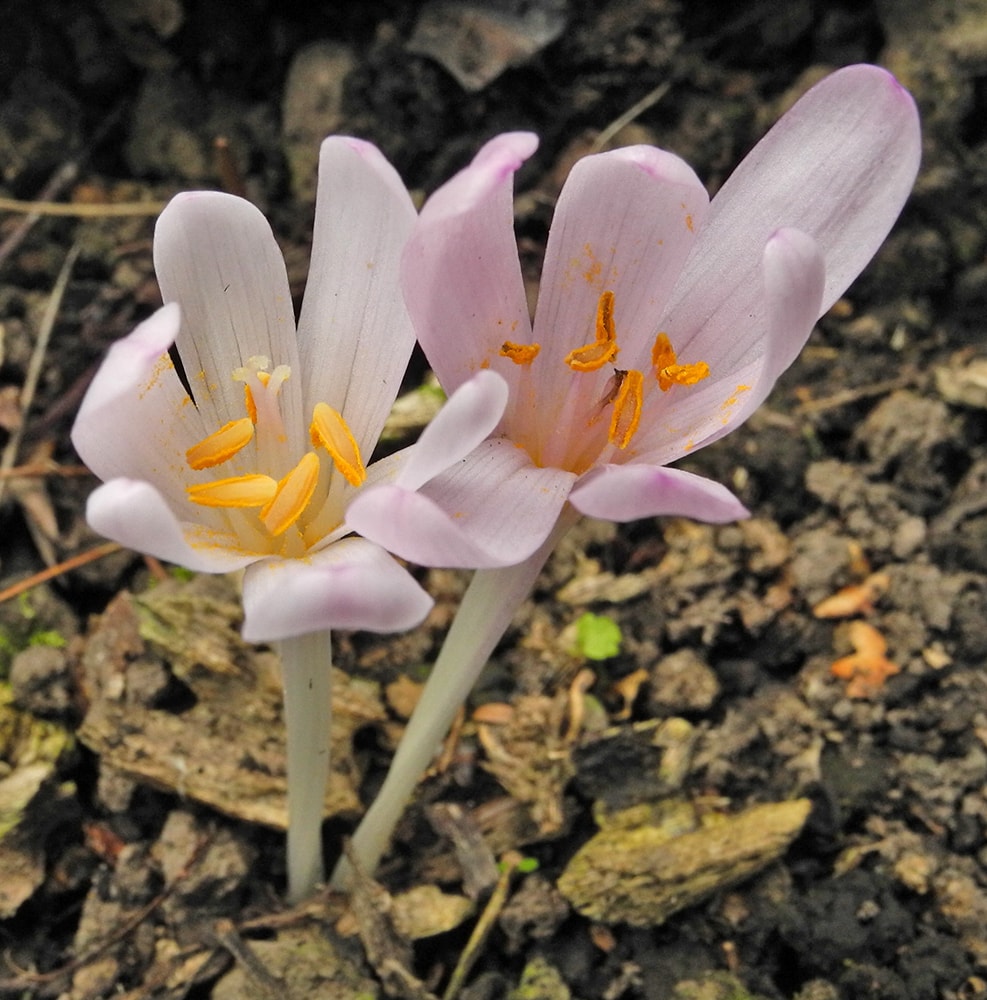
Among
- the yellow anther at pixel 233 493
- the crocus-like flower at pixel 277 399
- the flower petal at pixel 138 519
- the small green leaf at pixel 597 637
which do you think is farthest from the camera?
the small green leaf at pixel 597 637

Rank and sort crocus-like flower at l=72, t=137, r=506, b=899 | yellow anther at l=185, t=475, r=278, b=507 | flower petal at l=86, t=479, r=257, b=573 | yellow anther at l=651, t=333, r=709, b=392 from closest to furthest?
1. flower petal at l=86, t=479, r=257, b=573
2. crocus-like flower at l=72, t=137, r=506, b=899
3. yellow anther at l=185, t=475, r=278, b=507
4. yellow anther at l=651, t=333, r=709, b=392

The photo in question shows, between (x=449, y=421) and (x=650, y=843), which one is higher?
(x=449, y=421)

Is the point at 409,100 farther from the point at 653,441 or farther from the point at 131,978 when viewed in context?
the point at 131,978

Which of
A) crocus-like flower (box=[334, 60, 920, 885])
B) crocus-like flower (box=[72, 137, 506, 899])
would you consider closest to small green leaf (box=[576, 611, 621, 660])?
crocus-like flower (box=[334, 60, 920, 885])

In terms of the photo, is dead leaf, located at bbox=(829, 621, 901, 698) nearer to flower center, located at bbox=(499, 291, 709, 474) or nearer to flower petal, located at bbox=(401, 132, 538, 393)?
flower center, located at bbox=(499, 291, 709, 474)

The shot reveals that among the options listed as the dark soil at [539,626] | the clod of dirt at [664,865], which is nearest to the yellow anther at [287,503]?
the dark soil at [539,626]

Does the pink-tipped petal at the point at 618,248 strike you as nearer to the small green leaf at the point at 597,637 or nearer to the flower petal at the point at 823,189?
the flower petal at the point at 823,189

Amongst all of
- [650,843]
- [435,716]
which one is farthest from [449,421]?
[650,843]
